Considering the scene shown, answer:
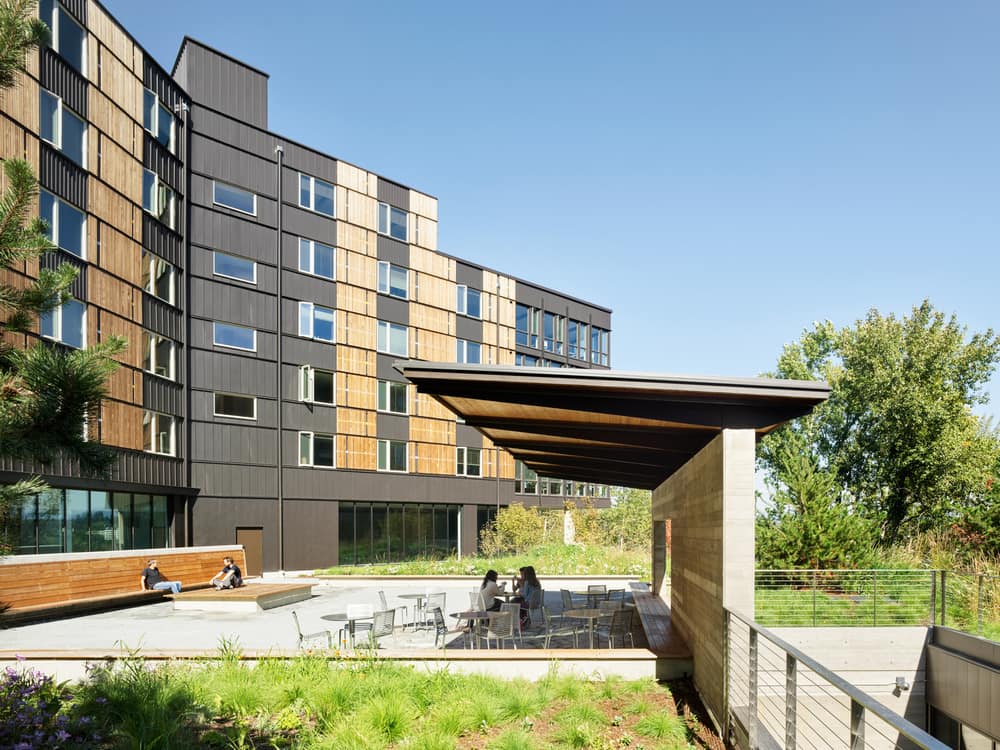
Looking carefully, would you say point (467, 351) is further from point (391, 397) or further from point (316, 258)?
point (316, 258)

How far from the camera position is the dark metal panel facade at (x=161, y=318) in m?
27.0

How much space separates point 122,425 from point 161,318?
16.1ft

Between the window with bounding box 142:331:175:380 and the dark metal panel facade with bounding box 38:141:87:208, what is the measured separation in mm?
5434

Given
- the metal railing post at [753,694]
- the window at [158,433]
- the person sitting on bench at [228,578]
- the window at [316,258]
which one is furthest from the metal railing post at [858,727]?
the window at [316,258]

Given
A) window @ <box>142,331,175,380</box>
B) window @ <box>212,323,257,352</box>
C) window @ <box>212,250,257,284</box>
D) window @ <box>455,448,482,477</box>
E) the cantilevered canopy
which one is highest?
window @ <box>212,250,257,284</box>

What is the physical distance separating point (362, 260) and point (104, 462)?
31.9m

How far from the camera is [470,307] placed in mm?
44562

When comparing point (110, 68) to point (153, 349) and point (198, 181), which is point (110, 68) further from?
point (153, 349)

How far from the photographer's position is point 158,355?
28.1m

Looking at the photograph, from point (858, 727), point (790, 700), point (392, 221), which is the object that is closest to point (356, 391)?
point (392, 221)

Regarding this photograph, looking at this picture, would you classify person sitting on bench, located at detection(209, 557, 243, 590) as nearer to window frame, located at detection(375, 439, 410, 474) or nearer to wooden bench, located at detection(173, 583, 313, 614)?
wooden bench, located at detection(173, 583, 313, 614)

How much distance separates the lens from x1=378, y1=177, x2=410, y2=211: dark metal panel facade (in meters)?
38.9

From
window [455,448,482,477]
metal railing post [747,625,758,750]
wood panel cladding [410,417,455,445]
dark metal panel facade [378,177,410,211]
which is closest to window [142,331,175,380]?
wood panel cladding [410,417,455,445]

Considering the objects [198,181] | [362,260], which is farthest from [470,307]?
[198,181]
